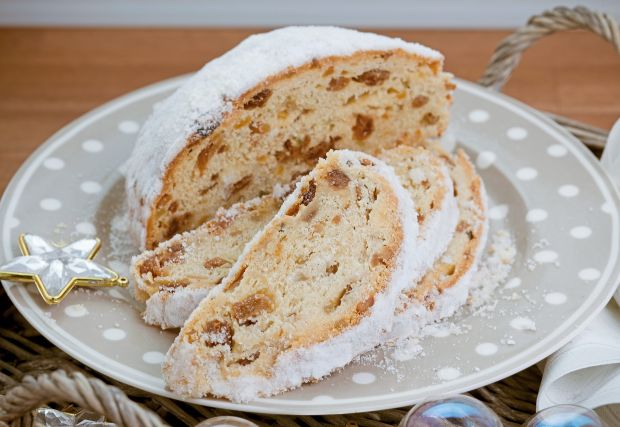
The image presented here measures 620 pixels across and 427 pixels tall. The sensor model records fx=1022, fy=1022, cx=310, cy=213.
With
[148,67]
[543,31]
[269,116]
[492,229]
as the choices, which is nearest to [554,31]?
[543,31]

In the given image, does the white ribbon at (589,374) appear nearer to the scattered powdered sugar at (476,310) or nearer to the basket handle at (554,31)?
the scattered powdered sugar at (476,310)

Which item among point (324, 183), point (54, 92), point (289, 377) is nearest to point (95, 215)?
point (324, 183)

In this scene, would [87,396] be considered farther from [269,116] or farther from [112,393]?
[269,116]

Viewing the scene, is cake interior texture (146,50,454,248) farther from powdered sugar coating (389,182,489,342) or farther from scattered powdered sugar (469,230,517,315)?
powdered sugar coating (389,182,489,342)

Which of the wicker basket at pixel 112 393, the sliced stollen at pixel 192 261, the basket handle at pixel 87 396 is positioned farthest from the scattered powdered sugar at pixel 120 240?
the basket handle at pixel 87 396

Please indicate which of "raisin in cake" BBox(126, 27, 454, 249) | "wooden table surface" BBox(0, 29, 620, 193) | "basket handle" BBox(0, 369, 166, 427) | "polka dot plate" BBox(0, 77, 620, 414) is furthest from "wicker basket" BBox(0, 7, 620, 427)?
"wooden table surface" BBox(0, 29, 620, 193)
